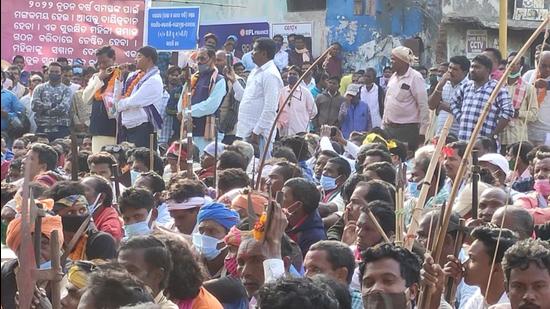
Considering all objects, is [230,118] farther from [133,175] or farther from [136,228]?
[136,228]

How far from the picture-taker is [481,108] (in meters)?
10.8

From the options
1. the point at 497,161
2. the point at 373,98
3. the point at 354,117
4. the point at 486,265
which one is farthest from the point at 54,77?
the point at 486,265

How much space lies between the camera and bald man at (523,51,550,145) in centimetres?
1128

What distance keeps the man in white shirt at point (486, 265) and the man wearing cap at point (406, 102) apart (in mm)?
7127

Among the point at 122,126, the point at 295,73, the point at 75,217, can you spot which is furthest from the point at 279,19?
the point at 75,217

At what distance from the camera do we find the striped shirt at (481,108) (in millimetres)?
10656

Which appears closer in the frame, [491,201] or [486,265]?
[486,265]

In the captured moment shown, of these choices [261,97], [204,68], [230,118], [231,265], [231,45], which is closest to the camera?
[231,265]

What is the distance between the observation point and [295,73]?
1759cm

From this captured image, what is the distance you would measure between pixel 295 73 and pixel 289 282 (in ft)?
45.6

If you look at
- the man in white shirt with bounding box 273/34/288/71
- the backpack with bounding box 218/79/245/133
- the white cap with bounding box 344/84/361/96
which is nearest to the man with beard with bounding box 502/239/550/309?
the backpack with bounding box 218/79/245/133

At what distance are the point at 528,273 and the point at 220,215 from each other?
2.11 m

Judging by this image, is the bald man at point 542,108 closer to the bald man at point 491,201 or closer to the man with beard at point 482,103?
the man with beard at point 482,103

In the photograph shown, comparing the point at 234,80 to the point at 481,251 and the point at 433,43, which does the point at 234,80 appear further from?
the point at 433,43
